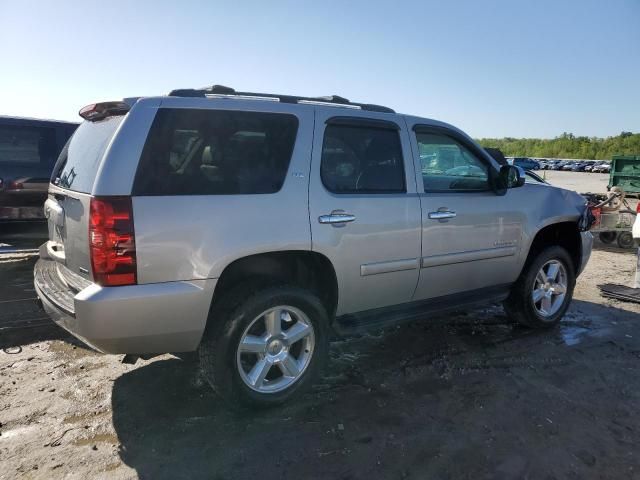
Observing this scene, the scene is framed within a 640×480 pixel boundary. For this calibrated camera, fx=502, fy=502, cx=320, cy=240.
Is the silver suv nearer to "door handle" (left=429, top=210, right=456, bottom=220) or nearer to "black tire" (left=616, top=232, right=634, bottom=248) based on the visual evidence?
"door handle" (left=429, top=210, right=456, bottom=220)

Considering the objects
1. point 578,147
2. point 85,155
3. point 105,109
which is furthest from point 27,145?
point 578,147

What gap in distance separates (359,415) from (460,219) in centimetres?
174

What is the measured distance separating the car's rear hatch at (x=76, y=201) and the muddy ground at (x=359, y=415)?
905 mm

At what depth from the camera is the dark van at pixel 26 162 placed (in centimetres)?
611

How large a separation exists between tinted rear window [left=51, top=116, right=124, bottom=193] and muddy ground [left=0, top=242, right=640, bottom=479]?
1426 millimetres

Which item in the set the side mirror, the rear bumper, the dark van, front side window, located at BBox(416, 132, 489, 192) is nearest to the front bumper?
the side mirror

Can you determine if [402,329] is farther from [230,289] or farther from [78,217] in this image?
[78,217]

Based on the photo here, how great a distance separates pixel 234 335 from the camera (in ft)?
9.75

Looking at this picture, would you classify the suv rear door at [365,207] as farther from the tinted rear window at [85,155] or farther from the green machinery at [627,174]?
the green machinery at [627,174]

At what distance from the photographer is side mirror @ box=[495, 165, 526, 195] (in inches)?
167

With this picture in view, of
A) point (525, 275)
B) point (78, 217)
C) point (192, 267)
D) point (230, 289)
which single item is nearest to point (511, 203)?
point (525, 275)

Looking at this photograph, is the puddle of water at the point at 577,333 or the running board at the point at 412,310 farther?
the puddle of water at the point at 577,333

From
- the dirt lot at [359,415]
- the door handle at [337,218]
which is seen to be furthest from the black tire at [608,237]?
the door handle at [337,218]

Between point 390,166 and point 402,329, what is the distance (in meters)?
1.77
